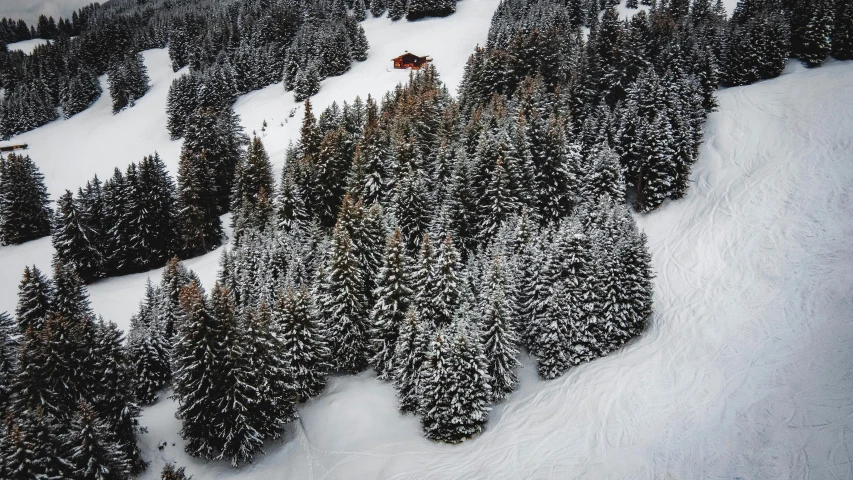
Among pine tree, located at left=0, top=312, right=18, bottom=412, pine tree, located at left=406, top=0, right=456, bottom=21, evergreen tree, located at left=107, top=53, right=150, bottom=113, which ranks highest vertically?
pine tree, located at left=406, top=0, right=456, bottom=21

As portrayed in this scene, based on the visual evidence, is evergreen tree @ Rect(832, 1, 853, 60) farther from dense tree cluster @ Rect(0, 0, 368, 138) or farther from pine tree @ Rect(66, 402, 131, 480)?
pine tree @ Rect(66, 402, 131, 480)

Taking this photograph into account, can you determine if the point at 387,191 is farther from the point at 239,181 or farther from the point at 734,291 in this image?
the point at 734,291

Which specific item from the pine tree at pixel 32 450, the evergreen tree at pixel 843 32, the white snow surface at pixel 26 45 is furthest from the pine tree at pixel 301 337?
the white snow surface at pixel 26 45

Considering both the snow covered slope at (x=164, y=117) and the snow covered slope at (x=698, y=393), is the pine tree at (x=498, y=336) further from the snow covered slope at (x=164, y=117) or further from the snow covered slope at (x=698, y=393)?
the snow covered slope at (x=164, y=117)

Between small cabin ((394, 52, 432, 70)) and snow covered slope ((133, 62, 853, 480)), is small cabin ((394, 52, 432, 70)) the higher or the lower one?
the higher one

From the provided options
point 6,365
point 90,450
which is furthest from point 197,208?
point 90,450

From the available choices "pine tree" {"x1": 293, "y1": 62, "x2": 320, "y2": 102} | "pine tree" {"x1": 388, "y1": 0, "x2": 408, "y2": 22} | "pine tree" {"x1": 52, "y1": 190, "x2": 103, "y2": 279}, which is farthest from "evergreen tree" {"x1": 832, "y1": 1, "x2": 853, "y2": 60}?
"pine tree" {"x1": 52, "y1": 190, "x2": 103, "y2": 279}

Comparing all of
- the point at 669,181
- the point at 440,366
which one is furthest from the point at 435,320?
the point at 669,181
